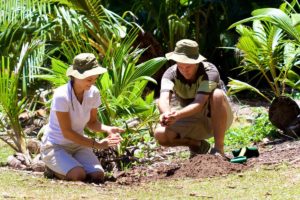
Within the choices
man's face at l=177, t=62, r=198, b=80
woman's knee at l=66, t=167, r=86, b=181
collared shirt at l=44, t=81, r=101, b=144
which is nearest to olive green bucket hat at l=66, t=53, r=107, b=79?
collared shirt at l=44, t=81, r=101, b=144

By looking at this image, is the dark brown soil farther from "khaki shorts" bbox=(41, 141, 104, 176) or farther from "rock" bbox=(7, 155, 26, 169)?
"rock" bbox=(7, 155, 26, 169)

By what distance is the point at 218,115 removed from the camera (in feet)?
23.0

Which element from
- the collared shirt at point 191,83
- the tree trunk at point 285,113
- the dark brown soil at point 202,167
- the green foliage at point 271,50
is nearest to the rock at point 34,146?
the dark brown soil at point 202,167

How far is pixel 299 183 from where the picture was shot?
586 centimetres

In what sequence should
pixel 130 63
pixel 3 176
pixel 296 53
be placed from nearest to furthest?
pixel 3 176, pixel 130 63, pixel 296 53

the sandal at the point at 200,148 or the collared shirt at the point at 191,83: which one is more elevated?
the collared shirt at the point at 191,83

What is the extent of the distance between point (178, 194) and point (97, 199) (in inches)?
24.7

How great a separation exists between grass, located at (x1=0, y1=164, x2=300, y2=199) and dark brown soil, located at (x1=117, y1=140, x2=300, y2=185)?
0.15m

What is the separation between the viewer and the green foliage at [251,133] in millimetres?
8422

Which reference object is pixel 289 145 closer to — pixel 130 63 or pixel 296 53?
pixel 296 53

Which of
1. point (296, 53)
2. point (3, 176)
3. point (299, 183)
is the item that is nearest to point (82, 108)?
point (3, 176)

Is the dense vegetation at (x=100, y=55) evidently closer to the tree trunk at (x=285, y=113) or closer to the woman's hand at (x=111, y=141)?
the tree trunk at (x=285, y=113)

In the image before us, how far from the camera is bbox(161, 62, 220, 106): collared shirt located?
274 inches

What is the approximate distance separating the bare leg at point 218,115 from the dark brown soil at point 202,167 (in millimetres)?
298
